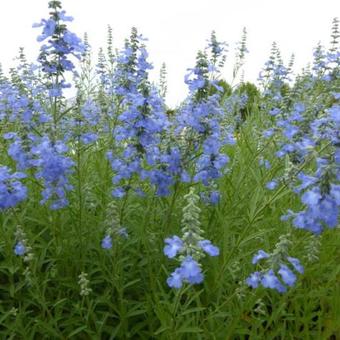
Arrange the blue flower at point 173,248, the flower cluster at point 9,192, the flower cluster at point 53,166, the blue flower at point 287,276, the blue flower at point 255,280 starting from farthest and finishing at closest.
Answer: the flower cluster at point 53,166, the flower cluster at point 9,192, the blue flower at point 255,280, the blue flower at point 287,276, the blue flower at point 173,248

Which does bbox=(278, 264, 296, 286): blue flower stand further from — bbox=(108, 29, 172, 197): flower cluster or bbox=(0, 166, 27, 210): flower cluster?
bbox=(0, 166, 27, 210): flower cluster

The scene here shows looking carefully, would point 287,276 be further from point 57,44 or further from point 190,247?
point 57,44

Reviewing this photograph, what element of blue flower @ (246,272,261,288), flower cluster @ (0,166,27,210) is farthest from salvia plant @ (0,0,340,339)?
blue flower @ (246,272,261,288)

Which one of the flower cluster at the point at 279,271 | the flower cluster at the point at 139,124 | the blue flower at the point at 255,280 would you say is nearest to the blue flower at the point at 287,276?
the flower cluster at the point at 279,271

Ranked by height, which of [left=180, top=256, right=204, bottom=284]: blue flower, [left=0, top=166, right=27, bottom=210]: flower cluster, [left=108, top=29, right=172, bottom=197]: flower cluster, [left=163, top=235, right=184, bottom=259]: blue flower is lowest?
[left=180, top=256, right=204, bottom=284]: blue flower

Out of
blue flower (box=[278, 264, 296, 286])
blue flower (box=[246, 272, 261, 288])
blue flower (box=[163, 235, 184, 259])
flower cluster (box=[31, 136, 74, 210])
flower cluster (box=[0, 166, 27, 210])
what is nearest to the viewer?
blue flower (box=[163, 235, 184, 259])

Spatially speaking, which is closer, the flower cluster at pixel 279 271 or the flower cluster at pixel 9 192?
the flower cluster at pixel 279 271

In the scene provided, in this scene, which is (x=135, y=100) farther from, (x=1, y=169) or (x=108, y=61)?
(x=108, y=61)

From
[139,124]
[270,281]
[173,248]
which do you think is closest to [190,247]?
[173,248]

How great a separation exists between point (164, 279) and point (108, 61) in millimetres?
3857

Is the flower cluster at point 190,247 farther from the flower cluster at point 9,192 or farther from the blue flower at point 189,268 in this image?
the flower cluster at point 9,192

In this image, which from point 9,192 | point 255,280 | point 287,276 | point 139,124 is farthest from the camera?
point 139,124

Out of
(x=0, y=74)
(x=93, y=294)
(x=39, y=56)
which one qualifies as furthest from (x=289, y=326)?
(x=0, y=74)

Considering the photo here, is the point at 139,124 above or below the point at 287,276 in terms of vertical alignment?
above
